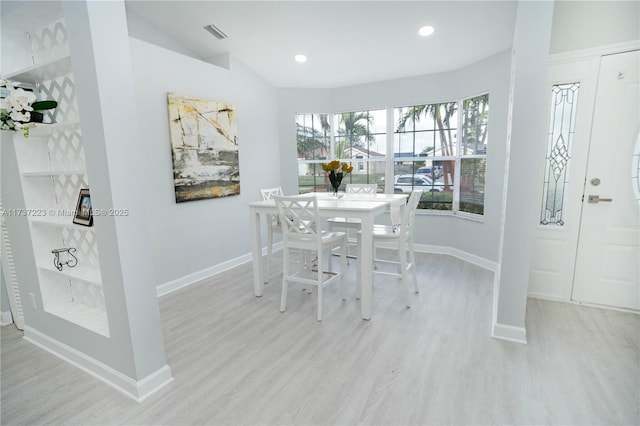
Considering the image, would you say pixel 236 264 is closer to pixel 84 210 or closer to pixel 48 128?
pixel 84 210

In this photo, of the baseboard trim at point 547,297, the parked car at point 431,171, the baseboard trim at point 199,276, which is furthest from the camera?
the parked car at point 431,171

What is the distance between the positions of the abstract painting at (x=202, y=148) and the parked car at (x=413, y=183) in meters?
2.35

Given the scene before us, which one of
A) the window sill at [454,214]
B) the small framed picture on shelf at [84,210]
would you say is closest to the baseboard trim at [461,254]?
the window sill at [454,214]

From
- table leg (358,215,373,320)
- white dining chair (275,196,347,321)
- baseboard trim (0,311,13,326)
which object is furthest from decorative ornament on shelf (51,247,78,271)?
table leg (358,215,373,320)

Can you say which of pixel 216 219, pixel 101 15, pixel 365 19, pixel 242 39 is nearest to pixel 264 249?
pixel 216 219

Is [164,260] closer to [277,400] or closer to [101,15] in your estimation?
[277,400]

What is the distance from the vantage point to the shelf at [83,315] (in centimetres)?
200

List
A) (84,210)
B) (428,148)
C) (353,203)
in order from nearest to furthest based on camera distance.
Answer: (84,210) < (353,203) < (428,148)

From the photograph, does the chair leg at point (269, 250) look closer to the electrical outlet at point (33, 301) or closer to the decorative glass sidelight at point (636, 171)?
the electrical outlet at point (33, 301)

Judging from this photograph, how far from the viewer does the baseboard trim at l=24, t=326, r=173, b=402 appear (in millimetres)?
1809

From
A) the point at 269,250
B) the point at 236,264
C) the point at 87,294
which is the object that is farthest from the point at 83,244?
the point at 236,264

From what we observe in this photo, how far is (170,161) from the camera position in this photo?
332 cm

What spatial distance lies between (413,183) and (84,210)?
3966 millimetres

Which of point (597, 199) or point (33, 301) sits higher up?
point (597, 199)
